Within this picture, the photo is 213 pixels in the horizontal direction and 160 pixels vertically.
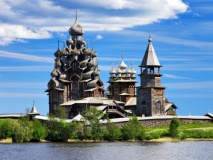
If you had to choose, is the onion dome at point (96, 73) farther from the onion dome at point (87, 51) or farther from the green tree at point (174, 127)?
the green tree at point (174, 127)

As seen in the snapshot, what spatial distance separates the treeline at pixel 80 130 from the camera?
58.2 meters

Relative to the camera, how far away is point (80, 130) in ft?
196

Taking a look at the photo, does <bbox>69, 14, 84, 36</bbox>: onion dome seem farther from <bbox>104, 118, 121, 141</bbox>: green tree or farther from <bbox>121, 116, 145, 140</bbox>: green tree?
<bbox>121, 116, 145, 140</bbox>: green tree

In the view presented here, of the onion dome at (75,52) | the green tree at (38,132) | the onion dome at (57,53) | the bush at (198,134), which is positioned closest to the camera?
the green tree at (38,132)

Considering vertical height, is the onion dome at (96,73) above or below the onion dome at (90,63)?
below

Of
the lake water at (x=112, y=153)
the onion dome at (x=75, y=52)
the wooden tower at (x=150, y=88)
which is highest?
the onion dome at (x=75, y=52)

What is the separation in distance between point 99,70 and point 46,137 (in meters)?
18.7

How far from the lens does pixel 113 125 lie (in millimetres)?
58625

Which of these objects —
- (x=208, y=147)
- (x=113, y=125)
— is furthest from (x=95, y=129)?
(x=208, y=147)

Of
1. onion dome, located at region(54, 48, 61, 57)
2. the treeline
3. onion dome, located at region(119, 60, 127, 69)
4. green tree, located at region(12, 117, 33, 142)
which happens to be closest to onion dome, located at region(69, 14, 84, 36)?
onion dome, located at region(54, 48, 61, 57)

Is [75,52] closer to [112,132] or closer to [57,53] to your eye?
[57,53]

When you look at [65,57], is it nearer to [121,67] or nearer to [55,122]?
[121,67]

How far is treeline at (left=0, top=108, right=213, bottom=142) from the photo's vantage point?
2290 inches

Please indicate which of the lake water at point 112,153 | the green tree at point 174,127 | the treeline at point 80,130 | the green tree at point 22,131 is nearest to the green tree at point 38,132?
the treeline at point 80,130
